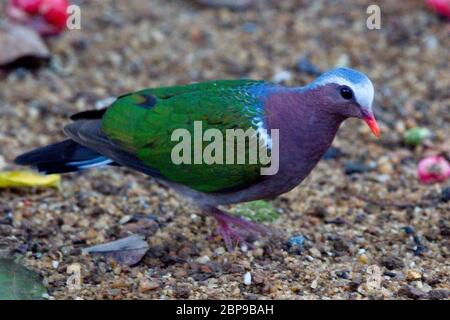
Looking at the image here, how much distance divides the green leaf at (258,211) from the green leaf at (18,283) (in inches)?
55.1

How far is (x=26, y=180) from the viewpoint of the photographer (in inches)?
219

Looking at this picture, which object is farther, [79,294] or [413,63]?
[413,63]

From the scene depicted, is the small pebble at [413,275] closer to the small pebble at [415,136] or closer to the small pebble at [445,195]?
the small pebble at [445,195]

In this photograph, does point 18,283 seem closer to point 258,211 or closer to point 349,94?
point 258,211

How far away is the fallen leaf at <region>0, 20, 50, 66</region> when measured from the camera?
273 inches

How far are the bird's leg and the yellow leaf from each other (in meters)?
1.12

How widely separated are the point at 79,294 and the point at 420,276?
5.63 ft

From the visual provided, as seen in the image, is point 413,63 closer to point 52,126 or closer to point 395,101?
point 395,101

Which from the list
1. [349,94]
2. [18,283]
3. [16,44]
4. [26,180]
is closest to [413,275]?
[349,94]

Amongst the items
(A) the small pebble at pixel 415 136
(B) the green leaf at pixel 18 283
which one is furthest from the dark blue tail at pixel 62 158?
(A) the small pebble at pixel 415 136

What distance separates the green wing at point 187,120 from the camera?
4785 mm

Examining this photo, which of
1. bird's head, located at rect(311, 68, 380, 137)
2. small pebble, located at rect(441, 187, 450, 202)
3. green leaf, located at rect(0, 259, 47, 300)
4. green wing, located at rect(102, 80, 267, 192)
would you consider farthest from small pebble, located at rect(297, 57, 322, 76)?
green leaf, located at rect(0, 259, 47, 300)
